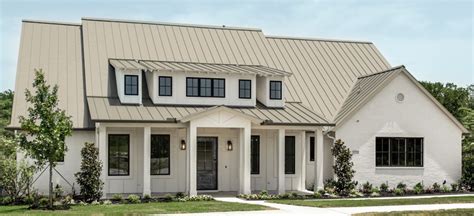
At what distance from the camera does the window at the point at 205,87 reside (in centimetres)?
2873

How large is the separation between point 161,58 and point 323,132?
825cm

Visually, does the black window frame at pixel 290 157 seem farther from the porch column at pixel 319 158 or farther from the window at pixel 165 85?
the window at pixel 165 85

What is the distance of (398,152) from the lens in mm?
31062

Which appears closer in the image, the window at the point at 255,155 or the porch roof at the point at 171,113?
the porch roof at the point at 171,113

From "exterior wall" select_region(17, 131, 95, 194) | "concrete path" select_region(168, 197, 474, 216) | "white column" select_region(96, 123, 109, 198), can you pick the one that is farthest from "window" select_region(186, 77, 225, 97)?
"concrete path" select_region(168, 197, 474, 216)

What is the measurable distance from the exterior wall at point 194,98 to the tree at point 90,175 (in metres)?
3.99

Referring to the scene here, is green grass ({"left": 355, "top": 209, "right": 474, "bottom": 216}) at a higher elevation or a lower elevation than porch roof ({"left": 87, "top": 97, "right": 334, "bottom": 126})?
lower

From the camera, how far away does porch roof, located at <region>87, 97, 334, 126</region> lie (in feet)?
86.2

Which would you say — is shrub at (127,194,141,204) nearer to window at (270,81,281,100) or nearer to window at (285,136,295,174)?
window at (285,136,295,174)

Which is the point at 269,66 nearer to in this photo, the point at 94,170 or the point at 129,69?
the point at 129,69

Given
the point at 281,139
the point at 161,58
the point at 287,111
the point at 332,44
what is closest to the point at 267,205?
the point at 281,139

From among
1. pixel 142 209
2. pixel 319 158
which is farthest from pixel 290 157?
pixel 142 209

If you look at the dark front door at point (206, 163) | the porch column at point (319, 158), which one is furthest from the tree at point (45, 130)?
the porch column at point (319, 158)

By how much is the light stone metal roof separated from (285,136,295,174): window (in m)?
2.94
